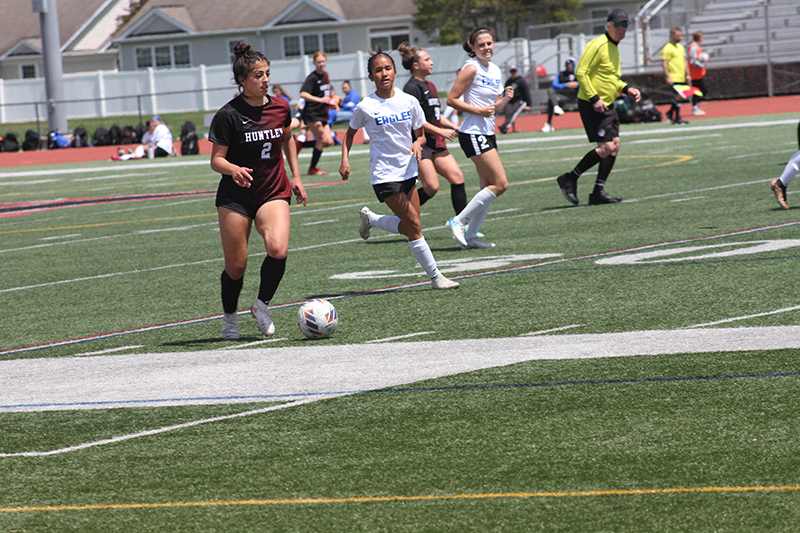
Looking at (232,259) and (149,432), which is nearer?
(149,432)

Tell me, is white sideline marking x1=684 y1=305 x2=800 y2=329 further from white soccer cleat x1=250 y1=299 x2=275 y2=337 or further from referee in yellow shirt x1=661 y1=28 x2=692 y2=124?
referee in yellow shirt x1=661 y1=28 x2=692 y2=124

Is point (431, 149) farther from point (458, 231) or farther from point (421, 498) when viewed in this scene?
point (421, 498)

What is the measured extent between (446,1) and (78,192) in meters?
39.3

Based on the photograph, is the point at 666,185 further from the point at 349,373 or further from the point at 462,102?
the point at 349,373

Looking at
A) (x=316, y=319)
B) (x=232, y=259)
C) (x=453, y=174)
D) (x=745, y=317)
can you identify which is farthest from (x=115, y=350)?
(x=453, y=174)

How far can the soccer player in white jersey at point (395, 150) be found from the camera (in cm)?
918

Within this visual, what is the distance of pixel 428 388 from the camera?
5.88 m

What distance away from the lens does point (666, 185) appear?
54.9 feet

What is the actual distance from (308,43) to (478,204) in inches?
2323

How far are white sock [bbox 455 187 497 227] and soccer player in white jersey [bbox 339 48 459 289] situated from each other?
68.7 inches

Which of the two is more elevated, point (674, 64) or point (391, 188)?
point (674, 64)

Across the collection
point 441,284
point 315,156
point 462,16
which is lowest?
point 441,284

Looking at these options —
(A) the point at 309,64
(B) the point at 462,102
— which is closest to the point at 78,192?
(B) the point at 462,102

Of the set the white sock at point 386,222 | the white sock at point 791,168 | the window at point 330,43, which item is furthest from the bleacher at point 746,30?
the white sock at point 386,222
